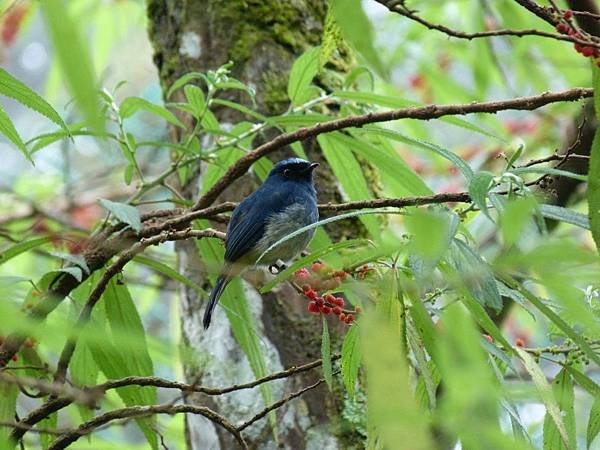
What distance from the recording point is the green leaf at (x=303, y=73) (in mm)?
2080

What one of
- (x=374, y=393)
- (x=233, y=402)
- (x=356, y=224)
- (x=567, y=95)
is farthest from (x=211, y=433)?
(x=374, y=393)

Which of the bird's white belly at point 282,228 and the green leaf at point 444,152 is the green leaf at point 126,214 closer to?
the green leaf at point 444,152

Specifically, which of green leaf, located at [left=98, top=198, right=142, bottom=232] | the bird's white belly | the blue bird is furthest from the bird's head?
green leaf, located at [left=98, top=198, right=142, bottom=232]

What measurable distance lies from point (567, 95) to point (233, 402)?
1.18 metres

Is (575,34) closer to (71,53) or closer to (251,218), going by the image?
(71,53)

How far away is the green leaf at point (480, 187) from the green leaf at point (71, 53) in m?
0.68

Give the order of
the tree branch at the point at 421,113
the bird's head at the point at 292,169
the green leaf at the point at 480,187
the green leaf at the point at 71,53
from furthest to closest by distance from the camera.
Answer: the bird's head at the point at 292,169, the tree branch at the point at 421,113, the green leaf at the point at 480,187, the green leaf at the point at 71,53

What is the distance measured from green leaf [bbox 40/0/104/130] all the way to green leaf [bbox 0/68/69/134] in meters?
0.92

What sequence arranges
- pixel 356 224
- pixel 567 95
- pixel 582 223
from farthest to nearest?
pixel 356 224
pixel 567 95
pixel 582 223

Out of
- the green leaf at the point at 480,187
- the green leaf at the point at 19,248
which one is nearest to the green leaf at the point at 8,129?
the green leaf at the point at 19,248

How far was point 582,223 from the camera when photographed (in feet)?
4.00

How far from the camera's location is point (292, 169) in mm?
2611

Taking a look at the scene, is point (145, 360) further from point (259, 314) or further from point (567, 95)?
point (567, 95)

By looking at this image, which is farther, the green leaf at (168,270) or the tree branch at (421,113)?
the green leaf at (168,270)
